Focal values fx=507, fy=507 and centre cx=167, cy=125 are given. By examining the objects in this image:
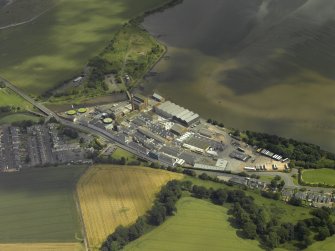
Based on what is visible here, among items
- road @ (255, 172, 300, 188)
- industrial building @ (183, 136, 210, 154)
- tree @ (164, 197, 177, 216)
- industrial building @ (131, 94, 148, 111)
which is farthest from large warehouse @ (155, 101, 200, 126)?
tree @ (164, 197, 177, 216)

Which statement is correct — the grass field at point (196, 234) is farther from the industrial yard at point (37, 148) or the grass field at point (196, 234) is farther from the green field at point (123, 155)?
the industrial yard at point (37, 148)

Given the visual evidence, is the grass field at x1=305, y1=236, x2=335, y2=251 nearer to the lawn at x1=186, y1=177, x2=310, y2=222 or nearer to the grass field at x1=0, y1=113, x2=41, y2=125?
the lawn at x1=186, y1=177, x2=310, y2=222

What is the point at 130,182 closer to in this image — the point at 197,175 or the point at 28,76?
the point at 197,175

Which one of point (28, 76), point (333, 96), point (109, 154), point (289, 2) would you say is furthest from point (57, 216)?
point (289, 2)

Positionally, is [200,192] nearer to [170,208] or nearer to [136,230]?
[170,208]

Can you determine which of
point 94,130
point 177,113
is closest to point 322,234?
point 177,113

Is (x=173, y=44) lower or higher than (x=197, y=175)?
higher
